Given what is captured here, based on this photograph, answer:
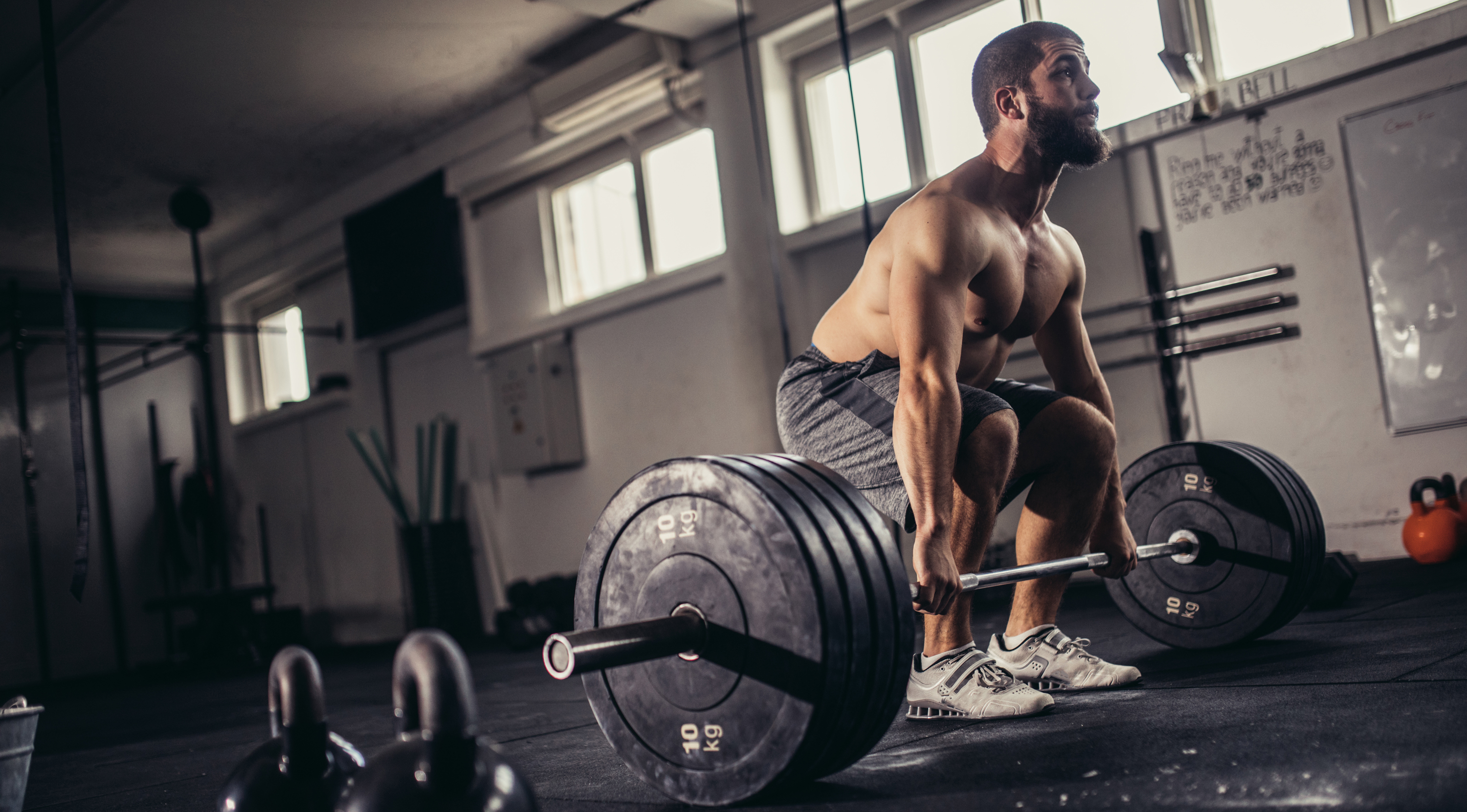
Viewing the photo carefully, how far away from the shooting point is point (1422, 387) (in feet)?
11.8

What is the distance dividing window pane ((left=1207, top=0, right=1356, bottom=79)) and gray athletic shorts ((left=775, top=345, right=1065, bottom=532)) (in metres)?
2.73

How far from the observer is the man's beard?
1841mm

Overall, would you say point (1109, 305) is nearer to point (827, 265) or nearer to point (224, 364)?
point (827, 265)

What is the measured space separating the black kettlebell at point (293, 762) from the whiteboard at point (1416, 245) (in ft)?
12.1

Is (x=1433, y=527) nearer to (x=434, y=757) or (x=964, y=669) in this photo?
(x=964, y=669)

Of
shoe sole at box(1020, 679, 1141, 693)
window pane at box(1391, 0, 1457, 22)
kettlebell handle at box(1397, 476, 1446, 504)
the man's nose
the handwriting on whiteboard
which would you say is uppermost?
window pane at box(1391, 0, 1457, 22)

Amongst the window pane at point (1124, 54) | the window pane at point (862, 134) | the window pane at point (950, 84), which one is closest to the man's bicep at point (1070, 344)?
the window pane at point (1124, 54)

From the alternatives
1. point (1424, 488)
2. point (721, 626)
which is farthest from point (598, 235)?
point (721, 626)

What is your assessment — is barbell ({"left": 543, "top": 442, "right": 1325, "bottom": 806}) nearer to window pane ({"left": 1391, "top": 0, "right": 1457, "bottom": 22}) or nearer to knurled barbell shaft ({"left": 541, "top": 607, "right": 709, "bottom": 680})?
knurled barbell shaft ({"left": 541, "top": 607, "right": 709, "bottom": 680})

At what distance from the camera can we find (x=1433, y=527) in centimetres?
338

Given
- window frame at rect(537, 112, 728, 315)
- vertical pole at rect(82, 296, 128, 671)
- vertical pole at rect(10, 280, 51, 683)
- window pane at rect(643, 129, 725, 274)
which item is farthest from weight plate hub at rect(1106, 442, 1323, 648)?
vertical pole at rect(82, 296, 128, 671)

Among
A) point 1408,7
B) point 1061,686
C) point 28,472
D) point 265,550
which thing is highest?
point 1408,7

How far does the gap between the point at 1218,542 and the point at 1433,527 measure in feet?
5.73

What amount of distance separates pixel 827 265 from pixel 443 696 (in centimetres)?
439
